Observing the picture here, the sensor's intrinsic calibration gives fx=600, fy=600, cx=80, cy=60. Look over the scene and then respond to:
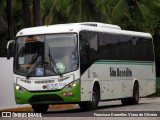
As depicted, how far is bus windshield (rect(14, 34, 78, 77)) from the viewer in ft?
67.3

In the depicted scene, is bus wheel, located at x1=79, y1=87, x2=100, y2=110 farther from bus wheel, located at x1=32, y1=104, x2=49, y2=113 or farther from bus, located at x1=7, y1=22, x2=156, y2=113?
bus wheel, located at x1=32, y1=104, x2=49, y2=113

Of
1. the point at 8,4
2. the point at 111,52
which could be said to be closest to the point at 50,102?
the point at 111,52

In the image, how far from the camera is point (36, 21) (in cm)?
3167

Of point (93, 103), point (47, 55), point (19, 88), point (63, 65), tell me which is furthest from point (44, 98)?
point (93, 103)

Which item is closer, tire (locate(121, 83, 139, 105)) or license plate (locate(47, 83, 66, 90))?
license plate (locate(47, 83, 66, 90))

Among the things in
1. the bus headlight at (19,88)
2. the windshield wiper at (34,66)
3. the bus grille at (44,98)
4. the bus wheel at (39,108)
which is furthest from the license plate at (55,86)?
the bus wheel at (39,108)

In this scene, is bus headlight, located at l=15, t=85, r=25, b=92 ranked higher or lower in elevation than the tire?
Answer: higher

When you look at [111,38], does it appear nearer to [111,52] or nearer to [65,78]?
[111,52]

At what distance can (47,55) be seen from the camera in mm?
20719

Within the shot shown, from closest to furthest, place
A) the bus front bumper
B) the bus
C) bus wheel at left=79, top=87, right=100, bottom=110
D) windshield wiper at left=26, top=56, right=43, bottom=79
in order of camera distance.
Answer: the bus front bumper
the bus
windshield wiper at left=26, top=56, right=43, bottom=79
bus wheel at left=79, top=87, right=100, bottom=110

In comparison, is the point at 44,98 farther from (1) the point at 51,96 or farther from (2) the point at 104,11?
(2) the point at 104,11

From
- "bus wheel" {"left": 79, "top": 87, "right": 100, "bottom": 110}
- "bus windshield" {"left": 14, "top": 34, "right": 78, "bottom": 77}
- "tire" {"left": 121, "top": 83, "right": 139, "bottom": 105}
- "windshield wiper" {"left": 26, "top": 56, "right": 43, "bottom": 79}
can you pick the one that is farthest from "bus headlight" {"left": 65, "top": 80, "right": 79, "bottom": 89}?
"tire" {"left": 121, "top": 83, "right": 139, "bottom": 105}

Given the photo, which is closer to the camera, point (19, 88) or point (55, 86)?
point (55, 86)

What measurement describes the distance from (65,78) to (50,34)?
5.73 feet
